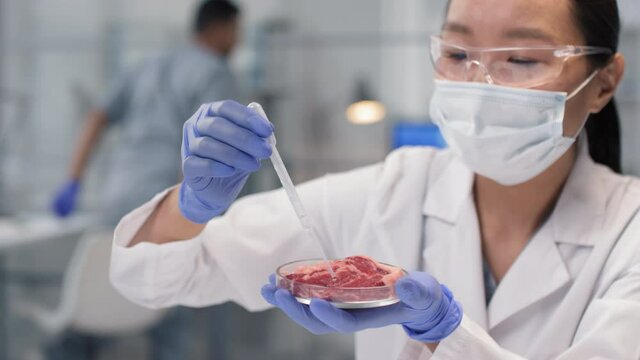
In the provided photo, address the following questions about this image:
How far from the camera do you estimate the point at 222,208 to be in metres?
1.08

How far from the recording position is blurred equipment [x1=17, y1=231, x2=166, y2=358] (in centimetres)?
254

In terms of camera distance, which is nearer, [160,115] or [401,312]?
[401,312]

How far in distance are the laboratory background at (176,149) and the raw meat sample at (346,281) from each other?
1.77m

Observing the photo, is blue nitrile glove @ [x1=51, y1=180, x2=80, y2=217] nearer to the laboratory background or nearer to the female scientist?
the laboratory background

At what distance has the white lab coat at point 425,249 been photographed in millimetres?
1146

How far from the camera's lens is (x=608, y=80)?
1.25 metres

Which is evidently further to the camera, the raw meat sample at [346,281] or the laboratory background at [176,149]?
the laboratory background at [176,149]

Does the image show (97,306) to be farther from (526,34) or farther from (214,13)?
(526,34)

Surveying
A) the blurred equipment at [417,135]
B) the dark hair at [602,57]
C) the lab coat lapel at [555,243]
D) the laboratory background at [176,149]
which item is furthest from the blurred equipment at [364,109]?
the lab coat lapel at [555,243]

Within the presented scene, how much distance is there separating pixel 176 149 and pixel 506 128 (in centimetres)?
180

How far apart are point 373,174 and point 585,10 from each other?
1.47 feet

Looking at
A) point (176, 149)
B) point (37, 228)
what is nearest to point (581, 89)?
point (176, 149)

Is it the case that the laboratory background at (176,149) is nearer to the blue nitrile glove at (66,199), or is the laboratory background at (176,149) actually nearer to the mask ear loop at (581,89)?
the blue nitrile glove at (66,199)

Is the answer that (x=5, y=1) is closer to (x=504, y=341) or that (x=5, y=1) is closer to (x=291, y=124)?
(x=291, y=124)
